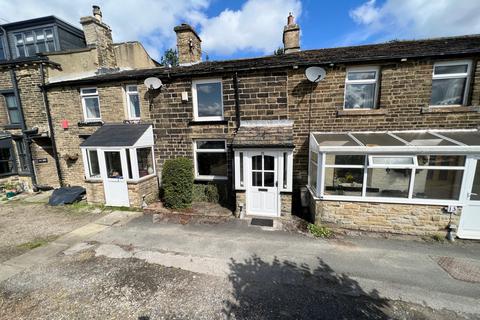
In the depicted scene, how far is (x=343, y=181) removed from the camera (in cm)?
623

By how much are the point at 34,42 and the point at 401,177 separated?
18.5 meters

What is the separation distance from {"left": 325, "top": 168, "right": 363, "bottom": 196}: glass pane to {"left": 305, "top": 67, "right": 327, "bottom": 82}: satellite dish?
3.07 metres

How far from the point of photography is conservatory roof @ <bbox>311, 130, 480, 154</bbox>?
5094mm

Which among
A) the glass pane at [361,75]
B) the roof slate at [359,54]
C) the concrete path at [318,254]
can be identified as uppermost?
the roof slate at [359,54]

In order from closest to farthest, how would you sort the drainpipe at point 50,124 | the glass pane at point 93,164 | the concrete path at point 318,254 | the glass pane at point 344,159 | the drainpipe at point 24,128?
the concrete path at point 318,254 < the glass pane at point 344,159 < the glass pane at point 93,164 < the drainpipe at point 50,124 < the drainpipe at point 24,128

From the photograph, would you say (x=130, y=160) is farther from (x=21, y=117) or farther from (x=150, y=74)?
(x=21, y=117)

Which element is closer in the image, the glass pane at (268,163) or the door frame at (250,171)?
the door frame at (250,171)

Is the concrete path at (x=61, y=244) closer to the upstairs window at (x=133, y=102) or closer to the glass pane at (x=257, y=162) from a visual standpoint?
the upstairs window at (x=133, y=102)

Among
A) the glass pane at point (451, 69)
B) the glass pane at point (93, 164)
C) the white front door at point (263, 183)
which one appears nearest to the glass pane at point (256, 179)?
the white front door at point (263, 183)

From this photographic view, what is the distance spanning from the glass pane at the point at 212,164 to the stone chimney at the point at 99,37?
7.57 m

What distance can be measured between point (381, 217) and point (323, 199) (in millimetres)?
1611

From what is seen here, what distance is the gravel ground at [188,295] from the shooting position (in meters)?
3.25

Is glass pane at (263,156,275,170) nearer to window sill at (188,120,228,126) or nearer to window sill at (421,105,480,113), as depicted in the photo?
window sill at (188,120,228,126)

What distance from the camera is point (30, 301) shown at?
3.55 m
